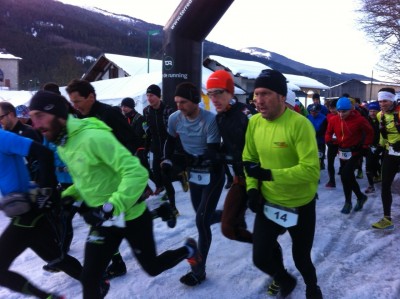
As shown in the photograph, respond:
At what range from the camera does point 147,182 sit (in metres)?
2.35

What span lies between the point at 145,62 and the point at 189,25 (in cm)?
2186

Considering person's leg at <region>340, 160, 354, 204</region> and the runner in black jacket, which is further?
person's leg at <region>340, 160, 354, 204</region>

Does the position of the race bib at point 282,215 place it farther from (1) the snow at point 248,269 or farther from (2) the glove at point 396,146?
(2) the glove at point 396,146

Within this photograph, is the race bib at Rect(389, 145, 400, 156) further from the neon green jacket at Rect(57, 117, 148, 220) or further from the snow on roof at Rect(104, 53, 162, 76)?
the snow on roof at Rect(104, 53, 162, 76)

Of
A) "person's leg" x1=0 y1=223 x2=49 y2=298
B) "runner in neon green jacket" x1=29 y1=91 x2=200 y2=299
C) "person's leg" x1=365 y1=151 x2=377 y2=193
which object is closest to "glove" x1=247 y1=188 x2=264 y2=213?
"runner in neon green jacket" x1=29 y1=91 x2=200 y2=299

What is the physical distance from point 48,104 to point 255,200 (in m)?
1.60

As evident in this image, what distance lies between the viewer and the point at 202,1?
21.2 ft

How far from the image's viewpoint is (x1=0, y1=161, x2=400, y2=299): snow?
327cm

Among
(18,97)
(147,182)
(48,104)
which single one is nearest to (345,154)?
(147,182)

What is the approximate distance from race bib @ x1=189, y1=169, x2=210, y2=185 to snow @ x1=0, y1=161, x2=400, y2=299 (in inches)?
38.3

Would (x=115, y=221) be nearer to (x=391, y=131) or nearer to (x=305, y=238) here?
(x=305, y=238)

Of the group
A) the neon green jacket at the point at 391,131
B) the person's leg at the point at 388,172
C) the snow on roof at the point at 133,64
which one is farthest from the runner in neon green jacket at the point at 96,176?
the snow on roof at the point at 133,64

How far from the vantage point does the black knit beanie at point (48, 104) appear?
7.54 feet

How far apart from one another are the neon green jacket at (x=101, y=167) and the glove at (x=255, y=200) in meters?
0.86
